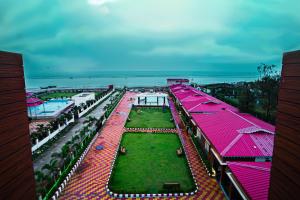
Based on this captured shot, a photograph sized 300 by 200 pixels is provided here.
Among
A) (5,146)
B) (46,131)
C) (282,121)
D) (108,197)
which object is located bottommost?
(108,197)

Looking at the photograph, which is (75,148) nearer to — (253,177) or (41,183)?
(41,183)

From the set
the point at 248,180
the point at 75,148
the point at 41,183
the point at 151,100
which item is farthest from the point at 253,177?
the point at 151,100

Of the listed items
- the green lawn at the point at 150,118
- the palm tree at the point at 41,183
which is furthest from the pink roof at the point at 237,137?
the palm tree at the point at 41,183

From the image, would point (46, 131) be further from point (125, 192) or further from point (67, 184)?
point (125, 192)

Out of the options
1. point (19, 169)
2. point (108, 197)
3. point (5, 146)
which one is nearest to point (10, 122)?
point (5, 146)

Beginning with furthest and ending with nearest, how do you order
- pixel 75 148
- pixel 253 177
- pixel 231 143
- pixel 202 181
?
pixel 75 148 < pixel 202 181 < pixel 231 143 < pixel 253 177

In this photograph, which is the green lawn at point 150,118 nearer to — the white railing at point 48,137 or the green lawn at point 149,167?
the green lawn at point 149,167
